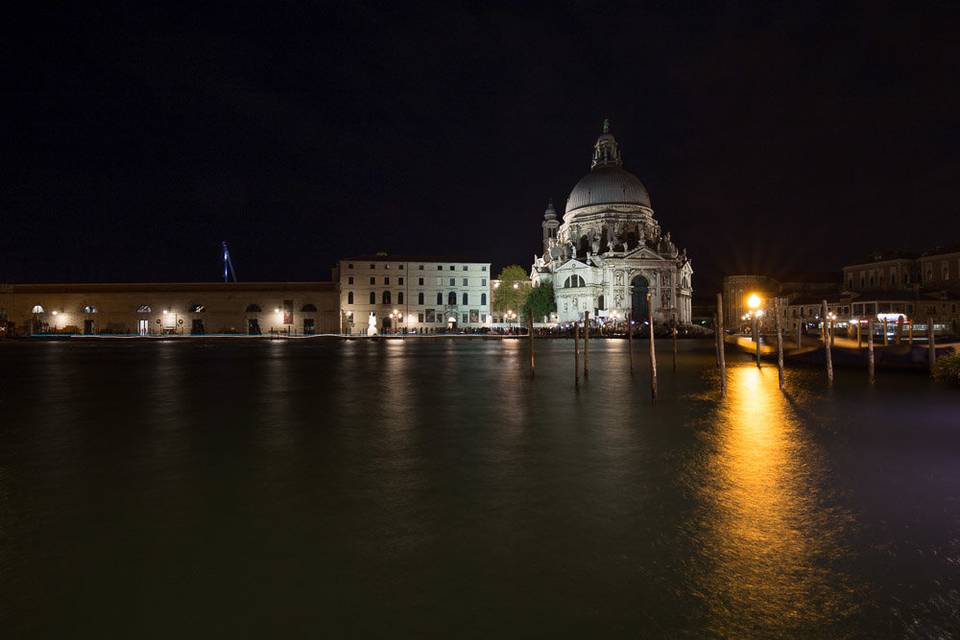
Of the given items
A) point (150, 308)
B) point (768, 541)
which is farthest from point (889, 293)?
point (150, 308)

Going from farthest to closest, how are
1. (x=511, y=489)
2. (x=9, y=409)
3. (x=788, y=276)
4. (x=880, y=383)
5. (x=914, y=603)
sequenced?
(x=788, y=276) → (x=880, y=383) → (x=9, y=409) → (x=511, y=489) → (x=914, y=603)

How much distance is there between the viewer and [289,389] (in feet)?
56.8

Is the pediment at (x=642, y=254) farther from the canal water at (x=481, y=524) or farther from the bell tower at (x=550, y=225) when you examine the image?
the canal water at (x=481, y=524)

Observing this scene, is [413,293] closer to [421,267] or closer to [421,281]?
[421,281]

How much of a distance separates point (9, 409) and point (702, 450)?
14.8 m

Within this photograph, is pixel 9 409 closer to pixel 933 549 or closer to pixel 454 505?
pixel 454 505

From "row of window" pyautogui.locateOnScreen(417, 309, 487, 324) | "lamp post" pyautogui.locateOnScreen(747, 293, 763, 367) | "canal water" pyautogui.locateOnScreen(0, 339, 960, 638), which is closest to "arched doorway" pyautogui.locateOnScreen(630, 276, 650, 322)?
"row of window" pyautogui.locateOnScreen(417, 309, 487, 324)

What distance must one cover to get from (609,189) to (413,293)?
27.2 m

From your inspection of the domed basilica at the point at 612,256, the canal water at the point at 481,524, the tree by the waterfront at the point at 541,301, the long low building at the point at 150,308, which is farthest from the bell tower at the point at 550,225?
the canal water at the point at 481,524

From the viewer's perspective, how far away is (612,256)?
6544 centimetres

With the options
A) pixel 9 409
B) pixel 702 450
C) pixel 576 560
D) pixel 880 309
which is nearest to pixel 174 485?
pixel 576 560

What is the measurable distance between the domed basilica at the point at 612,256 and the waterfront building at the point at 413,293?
8.98 metres

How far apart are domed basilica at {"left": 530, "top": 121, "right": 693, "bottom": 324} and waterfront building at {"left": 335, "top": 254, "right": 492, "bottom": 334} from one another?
898cm

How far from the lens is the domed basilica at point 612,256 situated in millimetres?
65250
